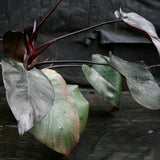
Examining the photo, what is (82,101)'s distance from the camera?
2.67 ft

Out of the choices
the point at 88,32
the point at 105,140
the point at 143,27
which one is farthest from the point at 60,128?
the point at 88,32

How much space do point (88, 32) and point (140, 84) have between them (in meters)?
1.37

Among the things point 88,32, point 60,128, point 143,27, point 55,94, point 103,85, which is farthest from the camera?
point 88,32

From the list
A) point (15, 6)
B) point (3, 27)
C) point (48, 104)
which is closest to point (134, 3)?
point (15, 6)

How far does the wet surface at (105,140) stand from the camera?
0.70 m

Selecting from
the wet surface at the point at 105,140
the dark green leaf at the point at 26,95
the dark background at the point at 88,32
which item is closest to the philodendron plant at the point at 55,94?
the dark green leaf at the point at 26,95

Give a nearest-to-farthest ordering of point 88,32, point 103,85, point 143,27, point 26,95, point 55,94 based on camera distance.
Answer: point 26,95 → point 55,94 → point 143,27 → point 103,85 → point 88,32

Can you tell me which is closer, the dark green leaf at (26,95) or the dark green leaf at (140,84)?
the dark green leaf at (26,95)

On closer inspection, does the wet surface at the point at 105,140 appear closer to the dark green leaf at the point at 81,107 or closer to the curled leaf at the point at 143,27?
the dark green leaf at the point at 81,107

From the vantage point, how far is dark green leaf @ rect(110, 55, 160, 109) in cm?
67

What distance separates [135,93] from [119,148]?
0.23m

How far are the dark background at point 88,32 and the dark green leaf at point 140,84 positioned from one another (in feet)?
3.97

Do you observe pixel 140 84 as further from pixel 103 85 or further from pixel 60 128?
pixel 60 128

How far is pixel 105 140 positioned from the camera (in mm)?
847
